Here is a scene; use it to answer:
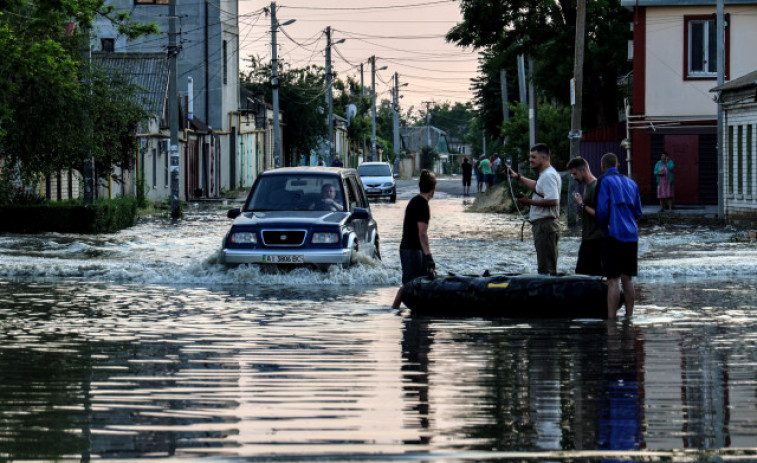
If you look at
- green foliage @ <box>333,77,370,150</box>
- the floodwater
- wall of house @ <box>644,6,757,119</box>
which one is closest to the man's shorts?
the floodwater

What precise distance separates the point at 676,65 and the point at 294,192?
77.4 feet

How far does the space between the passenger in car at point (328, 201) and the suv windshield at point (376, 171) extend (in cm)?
3690

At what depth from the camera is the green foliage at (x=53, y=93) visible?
26.2 m

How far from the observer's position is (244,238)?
17.9 m

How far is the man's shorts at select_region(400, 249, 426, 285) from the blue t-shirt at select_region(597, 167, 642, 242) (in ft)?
6.96

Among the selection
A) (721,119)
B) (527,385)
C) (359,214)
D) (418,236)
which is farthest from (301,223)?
(721,119)

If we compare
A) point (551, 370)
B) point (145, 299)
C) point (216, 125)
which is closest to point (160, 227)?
point (145, 299)

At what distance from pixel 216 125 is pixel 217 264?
48.4 meters

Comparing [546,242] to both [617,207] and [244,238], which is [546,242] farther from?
[244,238]

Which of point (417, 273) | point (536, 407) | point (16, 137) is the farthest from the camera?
point (16, 137)

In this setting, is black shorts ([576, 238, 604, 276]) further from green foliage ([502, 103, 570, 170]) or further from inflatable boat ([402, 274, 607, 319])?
green foliage ([502, 103, 570, 170])

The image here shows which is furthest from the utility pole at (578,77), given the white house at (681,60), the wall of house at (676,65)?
the wall of house at (676,65)

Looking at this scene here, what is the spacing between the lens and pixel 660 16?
39.6 m

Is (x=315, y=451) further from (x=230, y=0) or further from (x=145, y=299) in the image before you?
(x=230, y=0)
